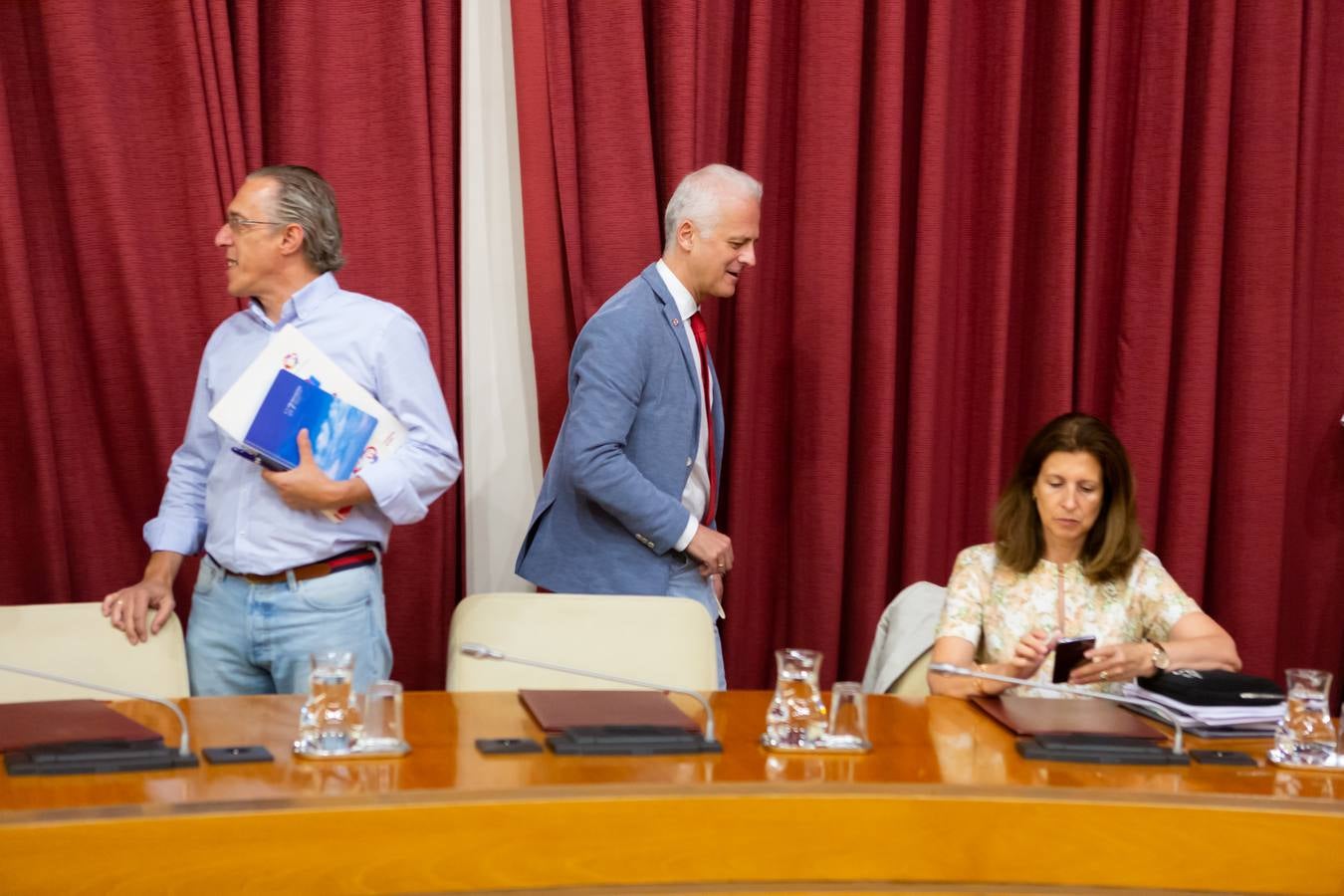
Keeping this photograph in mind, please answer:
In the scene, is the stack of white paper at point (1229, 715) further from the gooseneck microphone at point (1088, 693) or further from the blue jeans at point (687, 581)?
Answer: the blue jeans at point (687, 581)

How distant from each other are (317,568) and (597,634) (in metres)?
0.53

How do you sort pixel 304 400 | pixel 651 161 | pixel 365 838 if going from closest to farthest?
1. pixel 365 838
2. pixel 304 400
3. pixel 651 161

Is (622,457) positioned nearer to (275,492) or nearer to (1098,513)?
(275,492)

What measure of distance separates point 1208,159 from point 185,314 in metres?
2.51

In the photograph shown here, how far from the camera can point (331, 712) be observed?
2.02m

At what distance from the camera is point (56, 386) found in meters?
3.33

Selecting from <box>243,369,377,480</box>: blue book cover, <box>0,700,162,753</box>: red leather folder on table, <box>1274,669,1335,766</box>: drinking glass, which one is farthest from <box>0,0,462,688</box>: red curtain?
<box>1274,669,1335,766</box>: drinking glass

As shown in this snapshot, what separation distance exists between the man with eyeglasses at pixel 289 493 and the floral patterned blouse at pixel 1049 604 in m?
1.00

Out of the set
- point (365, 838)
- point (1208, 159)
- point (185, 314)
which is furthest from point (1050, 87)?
point (365, 838)

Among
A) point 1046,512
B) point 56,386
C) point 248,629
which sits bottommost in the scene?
point 248,629

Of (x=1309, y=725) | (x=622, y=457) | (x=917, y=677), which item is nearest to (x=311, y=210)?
(x=622, y=457)

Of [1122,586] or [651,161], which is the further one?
[651,161]

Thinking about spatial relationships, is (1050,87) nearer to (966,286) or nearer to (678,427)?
(966,286)

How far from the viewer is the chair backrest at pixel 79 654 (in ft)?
8.27
